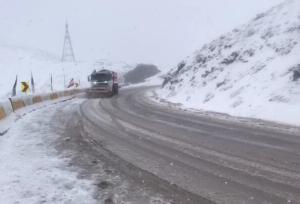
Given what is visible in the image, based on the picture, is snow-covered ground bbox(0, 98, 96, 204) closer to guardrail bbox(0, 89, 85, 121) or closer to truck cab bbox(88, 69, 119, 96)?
guardrail bbox(0, 89, 85, 121)

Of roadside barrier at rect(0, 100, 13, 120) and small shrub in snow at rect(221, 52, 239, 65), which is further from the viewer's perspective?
small shrub in snow at rect(221, 52, 239, 65)

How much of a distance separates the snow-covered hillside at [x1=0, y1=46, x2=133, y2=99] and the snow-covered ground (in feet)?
123

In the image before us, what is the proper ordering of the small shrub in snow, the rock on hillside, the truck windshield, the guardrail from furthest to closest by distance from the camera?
the rock on hillside, the truck windshield, the small shrub in snow, the guardrail

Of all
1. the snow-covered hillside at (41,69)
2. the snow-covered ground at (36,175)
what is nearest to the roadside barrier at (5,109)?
the snow-covered ground at (36,175)

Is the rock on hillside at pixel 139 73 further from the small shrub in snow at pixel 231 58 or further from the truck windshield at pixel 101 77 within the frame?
the small shrub in snow at pixel 231 58

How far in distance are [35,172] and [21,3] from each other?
99.8m

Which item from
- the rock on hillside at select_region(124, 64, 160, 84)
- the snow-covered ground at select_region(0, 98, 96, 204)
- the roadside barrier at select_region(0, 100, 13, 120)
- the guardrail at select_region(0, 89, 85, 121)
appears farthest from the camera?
the rock on hillside at select_region(124, 64, 160, 84)

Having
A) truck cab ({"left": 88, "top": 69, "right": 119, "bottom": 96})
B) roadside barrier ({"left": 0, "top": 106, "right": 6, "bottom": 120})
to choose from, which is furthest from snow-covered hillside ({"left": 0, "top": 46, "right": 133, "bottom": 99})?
roadside barrier ({"left": 0, "top": 106, "right": 6, "bottom": 120})

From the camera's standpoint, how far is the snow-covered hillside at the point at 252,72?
59.3 ft

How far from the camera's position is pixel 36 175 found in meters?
8.38

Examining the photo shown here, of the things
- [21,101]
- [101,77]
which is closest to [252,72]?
[21,101]

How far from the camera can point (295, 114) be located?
15.9m

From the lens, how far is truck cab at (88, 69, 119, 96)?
113 ft

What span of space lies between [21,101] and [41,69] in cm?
Answer: 3845
